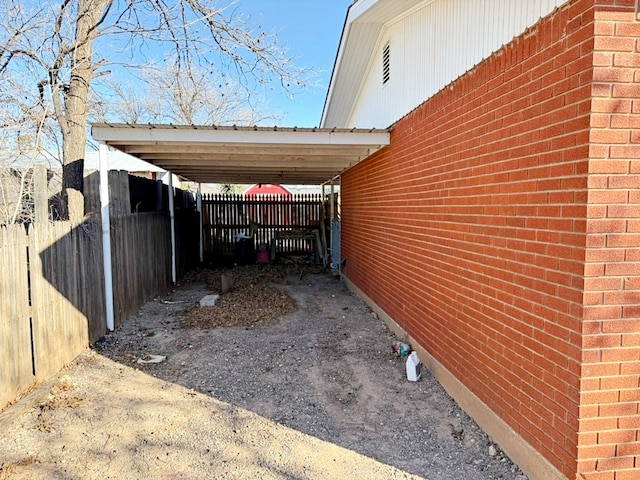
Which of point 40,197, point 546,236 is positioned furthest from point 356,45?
point 546,236

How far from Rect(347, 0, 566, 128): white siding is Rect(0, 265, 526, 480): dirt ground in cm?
321

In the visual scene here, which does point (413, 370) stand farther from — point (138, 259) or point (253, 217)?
point (253, 217)

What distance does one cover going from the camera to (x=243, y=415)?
361 centimetres

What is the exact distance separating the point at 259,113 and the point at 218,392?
2328cm

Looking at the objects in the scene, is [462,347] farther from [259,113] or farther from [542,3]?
[259,113]

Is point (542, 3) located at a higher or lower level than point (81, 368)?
higher

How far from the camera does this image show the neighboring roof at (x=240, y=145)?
5512mm

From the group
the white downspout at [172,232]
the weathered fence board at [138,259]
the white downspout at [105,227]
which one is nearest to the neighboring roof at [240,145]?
the white downspout at [105,227]

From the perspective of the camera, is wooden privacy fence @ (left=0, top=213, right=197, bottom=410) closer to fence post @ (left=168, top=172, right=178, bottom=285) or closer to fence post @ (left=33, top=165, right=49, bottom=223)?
fence post @ (left=33, top=165, right=49, bottom=223)

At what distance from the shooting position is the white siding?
3076mm

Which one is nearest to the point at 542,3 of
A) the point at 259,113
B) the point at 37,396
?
the point at 37,396

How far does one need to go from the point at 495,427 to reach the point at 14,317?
13.9 feet

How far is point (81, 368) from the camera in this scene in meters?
4.50

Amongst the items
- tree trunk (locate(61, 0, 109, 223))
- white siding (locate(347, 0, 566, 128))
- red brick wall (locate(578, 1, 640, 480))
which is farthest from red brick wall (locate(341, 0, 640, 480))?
tree trunk (locate(61, 0, 109, 223))
